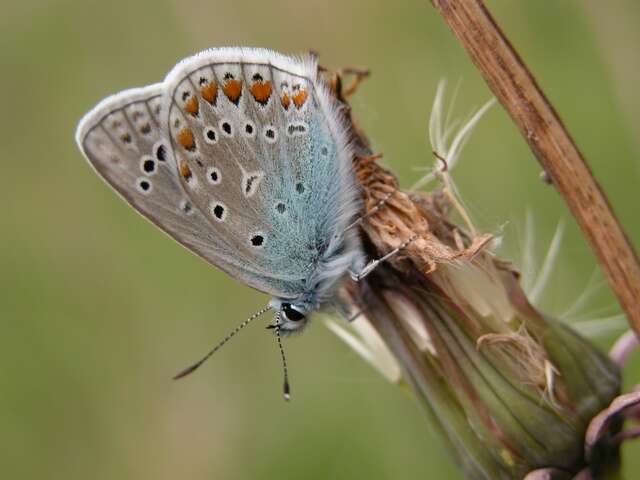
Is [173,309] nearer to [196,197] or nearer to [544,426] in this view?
[196,197]

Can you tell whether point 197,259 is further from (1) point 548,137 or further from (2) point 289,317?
(1) point 548,137

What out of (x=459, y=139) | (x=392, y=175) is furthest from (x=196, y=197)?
(x=459, y=139)

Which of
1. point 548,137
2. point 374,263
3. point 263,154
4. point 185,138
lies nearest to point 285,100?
point 263,154

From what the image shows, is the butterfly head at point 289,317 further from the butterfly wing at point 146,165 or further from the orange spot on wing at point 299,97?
the orange spot on wing at point 299,97

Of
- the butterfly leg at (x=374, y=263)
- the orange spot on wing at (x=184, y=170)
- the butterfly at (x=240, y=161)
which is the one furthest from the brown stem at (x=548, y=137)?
the orange spot on wing at (x=184, y=170)

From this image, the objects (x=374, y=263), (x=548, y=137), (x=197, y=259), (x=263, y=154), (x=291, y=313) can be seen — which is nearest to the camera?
(x=548, y=137)

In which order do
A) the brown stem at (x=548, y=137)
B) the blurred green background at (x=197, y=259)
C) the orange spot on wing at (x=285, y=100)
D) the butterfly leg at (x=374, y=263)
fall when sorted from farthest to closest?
1. the blurred green background at (x=197, y=259)
2. the orange spot on wing at (x=285, y=100)
3. the butterfly leg at (x=374, y=263)
4. the brown stem at (x=548, y=137)
